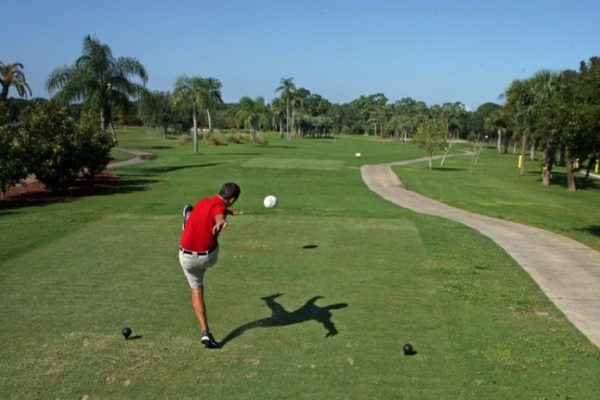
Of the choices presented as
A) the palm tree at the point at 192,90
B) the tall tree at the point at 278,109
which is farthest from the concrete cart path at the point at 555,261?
the tall tree at the point at 278,109

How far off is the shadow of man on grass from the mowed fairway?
0.04 meters

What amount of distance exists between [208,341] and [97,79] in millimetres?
38119

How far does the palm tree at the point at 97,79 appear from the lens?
40688 mm

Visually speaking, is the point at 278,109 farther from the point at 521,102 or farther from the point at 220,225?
the point at 220,225

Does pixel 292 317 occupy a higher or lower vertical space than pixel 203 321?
lower

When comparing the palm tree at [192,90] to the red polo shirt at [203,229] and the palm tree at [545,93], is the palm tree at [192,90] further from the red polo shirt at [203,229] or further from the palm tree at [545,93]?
the red polo shirt at [203,229]

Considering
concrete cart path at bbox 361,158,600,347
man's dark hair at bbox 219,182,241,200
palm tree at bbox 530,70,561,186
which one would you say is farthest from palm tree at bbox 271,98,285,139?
man's dark hair at bbox 219,182,241,200

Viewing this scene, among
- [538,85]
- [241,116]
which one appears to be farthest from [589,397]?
[241,116]

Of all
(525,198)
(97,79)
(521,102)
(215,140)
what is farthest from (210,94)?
(525,198)

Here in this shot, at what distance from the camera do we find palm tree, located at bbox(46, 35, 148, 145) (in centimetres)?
4069

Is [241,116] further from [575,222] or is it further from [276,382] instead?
[276,382]

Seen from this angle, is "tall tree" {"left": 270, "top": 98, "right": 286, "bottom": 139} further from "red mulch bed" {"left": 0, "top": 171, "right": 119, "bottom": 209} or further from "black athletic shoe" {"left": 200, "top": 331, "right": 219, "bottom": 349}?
"black athletic shoe" {"left": 200, "top": 331, "right": 219, "bottom": 349}

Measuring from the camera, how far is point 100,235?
1541 centimetres

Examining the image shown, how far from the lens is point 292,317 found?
8.76 m
